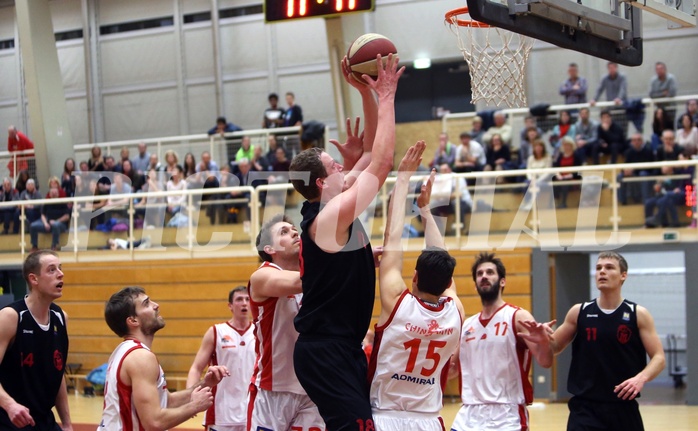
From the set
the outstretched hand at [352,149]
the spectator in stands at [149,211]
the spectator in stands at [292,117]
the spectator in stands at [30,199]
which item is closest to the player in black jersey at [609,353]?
the outstretched hand at [352,149]

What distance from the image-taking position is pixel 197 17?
849 inches

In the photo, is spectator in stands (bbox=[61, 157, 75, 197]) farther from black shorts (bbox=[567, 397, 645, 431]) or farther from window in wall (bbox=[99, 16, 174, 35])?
black shorts (bbox=[567, 397, 645, 431])

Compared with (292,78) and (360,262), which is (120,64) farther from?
(360,262)

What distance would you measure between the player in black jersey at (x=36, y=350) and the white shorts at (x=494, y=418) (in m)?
2.60

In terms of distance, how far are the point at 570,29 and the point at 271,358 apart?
2820mm

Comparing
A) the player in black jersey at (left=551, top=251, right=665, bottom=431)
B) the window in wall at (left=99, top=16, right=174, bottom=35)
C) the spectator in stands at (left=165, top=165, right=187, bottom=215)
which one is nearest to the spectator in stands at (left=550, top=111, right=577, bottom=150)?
the spectator in stands at (left=165, top=165, right=187, bottom=215)

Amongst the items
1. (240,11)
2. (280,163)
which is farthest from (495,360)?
(240,11)

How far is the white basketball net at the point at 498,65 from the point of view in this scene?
744cm

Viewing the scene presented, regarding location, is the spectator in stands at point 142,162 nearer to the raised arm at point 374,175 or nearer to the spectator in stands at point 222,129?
the spectator in stands at point 222,129

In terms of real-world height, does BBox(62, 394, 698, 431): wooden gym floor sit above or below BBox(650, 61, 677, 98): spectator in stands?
below

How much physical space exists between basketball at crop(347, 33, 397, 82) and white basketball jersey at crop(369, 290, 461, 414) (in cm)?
117

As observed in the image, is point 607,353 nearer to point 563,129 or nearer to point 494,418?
point 494,418

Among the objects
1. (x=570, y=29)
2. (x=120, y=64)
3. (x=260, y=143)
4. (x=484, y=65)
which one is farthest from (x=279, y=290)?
(x=120, y=64)

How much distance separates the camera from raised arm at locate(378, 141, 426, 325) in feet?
15.8
